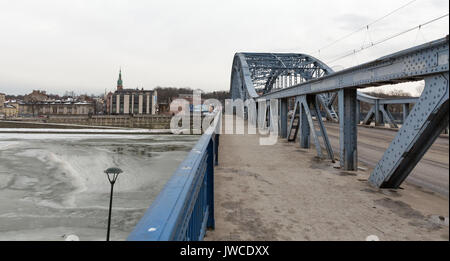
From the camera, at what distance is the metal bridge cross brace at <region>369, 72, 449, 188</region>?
3.53 m

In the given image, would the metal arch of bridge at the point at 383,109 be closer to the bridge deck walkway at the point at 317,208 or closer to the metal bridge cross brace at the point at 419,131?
the bridge deck walkway at the point at 317,208

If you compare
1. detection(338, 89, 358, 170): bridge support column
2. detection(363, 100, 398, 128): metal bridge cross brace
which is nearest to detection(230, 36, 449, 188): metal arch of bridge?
detection(338, 89, 358, 170): bridge support column

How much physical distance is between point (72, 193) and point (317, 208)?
15.5 m

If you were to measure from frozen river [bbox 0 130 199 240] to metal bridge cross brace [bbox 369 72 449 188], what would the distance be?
27.9 ft

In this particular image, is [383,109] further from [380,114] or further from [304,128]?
[304,128]

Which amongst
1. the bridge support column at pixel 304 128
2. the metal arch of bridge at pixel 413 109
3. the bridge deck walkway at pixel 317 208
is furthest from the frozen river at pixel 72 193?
the metal arch of bridge at pixel 413 109

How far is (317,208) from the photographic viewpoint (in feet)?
13.3

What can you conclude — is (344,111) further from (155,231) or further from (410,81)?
(155,231)

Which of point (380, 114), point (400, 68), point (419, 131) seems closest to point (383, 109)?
point (380, 114)

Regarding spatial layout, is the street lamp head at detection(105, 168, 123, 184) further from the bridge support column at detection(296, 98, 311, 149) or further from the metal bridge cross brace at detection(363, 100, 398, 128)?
the metal bridge cross brace at detection(363, 100, 398, 128)

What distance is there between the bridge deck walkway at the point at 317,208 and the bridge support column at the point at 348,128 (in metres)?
0.36

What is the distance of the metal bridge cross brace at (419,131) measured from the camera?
11.6ft

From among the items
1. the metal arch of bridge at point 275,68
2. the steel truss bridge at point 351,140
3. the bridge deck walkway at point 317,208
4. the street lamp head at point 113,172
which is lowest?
the street lamp head at point 113,172

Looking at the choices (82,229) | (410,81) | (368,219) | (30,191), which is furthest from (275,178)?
(30,191)
